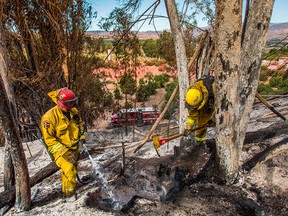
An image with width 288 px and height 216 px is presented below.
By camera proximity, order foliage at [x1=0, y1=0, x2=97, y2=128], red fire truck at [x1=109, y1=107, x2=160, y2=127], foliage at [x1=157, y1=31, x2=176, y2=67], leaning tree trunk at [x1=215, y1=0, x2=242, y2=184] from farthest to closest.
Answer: foliage at [x1=157, y1=31, x2=176, y2=67], red fire truck at [x1=109, y1=107, x2=160, y2=127], foliage at [x1=0, y1=0, x2=97, y2=128], leaning tree trunk at [x1=215, y1=0, x2=242, y2=184]

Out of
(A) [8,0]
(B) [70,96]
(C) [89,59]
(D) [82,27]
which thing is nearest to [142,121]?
(C) [89,59]

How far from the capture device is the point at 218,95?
321 cm

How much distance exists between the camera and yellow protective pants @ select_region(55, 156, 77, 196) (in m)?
3.76

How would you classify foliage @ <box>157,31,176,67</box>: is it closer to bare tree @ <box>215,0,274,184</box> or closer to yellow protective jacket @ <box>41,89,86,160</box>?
yellow protective jacket @ <box>41,89,86,160</box>

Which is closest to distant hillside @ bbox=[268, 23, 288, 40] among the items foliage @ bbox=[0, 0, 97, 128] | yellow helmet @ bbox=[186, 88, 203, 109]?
yellow helmet @ bbox=[186, 88, 203, 109]

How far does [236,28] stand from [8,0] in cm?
605

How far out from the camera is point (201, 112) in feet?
15.3

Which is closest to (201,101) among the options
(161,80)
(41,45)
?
(41,45)

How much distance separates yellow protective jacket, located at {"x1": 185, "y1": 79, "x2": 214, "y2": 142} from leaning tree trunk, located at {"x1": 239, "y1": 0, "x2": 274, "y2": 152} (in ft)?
3.04

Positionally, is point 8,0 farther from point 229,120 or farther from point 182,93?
point 229,120

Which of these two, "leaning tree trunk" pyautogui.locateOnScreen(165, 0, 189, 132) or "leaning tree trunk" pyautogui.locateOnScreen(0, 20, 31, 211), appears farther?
"leaning tree trunk" pyautogui.locateOnScreen(165, 0, 189, 132)

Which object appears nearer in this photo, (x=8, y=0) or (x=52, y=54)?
(x=8, y=0)

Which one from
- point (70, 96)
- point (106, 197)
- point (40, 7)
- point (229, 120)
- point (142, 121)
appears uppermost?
point (40, 7)

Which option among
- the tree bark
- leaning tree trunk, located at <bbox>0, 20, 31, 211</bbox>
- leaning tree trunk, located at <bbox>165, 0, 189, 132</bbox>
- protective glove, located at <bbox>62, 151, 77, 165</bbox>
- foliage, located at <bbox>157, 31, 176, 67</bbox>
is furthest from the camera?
foliage, located at <bbox>157, 31, 176, 67</bbox>
